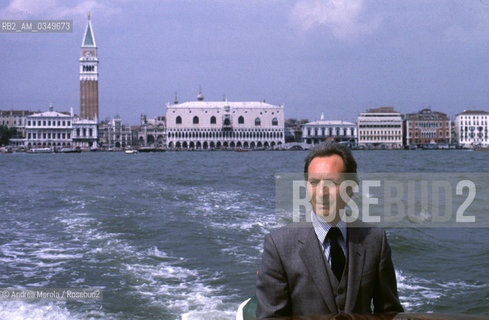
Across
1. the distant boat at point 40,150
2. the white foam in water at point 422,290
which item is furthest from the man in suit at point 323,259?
the distant boat at point 40,150

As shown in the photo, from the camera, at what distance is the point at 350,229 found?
1413 millimetres

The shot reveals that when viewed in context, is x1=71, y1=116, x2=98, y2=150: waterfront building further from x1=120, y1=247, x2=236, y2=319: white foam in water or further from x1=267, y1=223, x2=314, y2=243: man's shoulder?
x1=267, y1=223, x2=314, y2=243: man's shoulder

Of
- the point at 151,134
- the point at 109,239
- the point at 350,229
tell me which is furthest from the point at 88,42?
the point at 350,229

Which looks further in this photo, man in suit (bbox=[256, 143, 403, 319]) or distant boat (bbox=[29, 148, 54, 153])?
distant boat (bbox=[29, 148, 54, 153])

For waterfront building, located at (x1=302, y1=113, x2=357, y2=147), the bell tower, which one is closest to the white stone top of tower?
the bell tower

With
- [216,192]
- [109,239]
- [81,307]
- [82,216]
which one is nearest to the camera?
[81,307]

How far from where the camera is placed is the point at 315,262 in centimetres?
137

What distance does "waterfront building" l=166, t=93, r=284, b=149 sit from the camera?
7338 cm

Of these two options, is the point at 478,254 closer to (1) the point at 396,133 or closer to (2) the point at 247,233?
(2) the point at 247,233

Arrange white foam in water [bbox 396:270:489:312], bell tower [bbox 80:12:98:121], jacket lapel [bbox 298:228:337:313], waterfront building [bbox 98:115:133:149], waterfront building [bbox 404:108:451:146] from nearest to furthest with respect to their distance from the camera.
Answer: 1. jacket lapel [bbox 298:228:337:313]
2. white foam in water [bbox 396:270:489:312]
3. bell tower [bbox 80:12:98:121]
4. waterfront building [bbox 404:108:451:146]
5. waterfront building [bbox 98:115:133:149]

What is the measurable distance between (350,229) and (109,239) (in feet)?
17.7

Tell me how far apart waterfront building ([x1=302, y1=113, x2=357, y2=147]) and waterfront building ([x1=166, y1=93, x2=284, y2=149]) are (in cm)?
441

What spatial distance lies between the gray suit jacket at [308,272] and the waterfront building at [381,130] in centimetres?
7566

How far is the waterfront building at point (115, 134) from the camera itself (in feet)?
264
